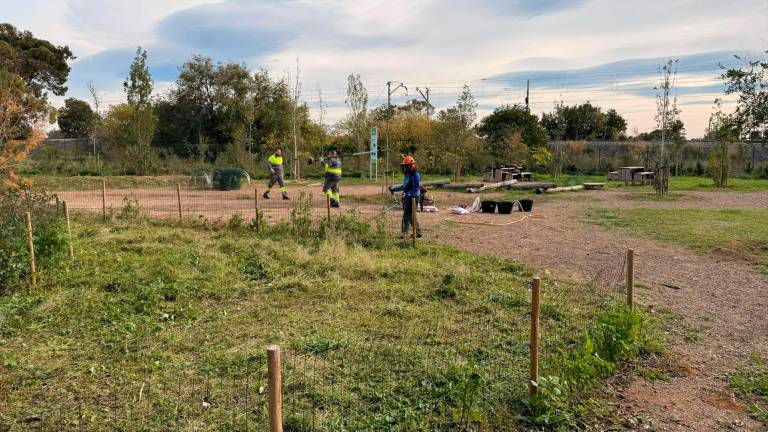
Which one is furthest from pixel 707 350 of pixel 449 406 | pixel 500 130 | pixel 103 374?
pixel 500 130

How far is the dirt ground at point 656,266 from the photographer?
14.5ft

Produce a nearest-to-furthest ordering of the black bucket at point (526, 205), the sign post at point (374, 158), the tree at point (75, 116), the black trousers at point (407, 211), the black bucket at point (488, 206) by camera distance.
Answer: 1. the black trousers at point (407, 211)
2. the black bucket at point (488, 206)
3. the black bucket at point (526, 205)
4. the sign post at point (374, 158)
5. the tree at point (75, 116)

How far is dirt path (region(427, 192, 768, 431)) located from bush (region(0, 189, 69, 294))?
6479 mm

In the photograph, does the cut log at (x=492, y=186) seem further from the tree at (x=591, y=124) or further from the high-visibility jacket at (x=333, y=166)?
the tree at (x=591, y=124)

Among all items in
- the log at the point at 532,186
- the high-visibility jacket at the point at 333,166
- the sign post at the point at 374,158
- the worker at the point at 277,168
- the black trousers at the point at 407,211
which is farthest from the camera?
the sign post at the point at 374,158

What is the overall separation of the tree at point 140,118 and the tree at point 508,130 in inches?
713

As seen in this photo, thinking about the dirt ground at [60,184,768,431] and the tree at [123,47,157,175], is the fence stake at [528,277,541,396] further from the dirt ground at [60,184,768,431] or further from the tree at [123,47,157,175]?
the tree at [123,47,157,175]

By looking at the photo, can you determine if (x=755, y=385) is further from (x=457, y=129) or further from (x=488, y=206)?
(x=457, y=129)

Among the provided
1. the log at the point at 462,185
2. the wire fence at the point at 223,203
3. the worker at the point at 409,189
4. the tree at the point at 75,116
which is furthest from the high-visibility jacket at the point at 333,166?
the tree at the point at 75,116

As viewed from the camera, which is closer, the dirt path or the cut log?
the dirt path

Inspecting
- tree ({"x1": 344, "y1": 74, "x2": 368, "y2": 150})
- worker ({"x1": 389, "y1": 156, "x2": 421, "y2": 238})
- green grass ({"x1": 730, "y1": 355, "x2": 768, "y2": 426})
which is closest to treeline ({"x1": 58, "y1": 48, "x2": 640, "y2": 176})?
tree ({"x1": 344, "y1": 74, "x2": 368, "y2": 150})

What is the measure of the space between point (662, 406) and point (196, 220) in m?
9.74

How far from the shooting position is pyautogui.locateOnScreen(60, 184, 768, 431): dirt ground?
14.5ft

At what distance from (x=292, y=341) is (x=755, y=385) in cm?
384
